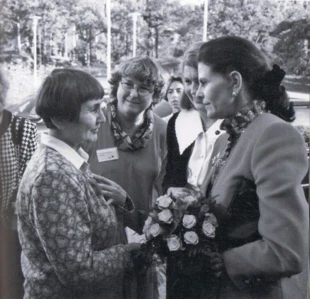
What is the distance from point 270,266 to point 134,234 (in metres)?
0.54

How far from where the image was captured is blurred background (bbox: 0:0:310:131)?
1.44 meters

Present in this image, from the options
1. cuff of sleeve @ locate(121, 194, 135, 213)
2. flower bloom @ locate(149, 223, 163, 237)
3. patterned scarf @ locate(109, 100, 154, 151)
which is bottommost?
cuff of sleeve @ locate(121, 194, 135, 213)

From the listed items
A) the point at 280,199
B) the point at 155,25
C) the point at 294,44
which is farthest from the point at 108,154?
the point at 294,44

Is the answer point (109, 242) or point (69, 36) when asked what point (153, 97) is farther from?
point (109, 242)

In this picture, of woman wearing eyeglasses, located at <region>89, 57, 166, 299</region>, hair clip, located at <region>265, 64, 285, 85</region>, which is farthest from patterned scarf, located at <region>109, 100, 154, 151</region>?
hair clip, located at <region>265, 64, 285, 85</region>

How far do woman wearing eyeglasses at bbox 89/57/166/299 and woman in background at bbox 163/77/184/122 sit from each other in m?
0.03

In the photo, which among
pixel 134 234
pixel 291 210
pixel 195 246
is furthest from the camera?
pixel 134 234

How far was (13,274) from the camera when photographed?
1511 millimetres

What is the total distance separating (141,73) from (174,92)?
147 millimetres

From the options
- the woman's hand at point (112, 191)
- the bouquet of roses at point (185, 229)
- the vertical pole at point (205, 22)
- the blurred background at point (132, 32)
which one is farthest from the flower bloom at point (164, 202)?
the vertical pole at point (205, 22)

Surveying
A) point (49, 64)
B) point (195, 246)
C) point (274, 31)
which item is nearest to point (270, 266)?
point (195, 246)

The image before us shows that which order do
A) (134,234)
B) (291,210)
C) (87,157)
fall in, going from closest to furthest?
(291,210)
(87,157)
(134,234)

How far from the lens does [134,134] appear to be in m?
1.49

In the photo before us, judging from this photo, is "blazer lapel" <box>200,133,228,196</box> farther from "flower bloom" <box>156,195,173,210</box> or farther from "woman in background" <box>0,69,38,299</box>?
"woman in background" <box>0,69,38,299</box>
